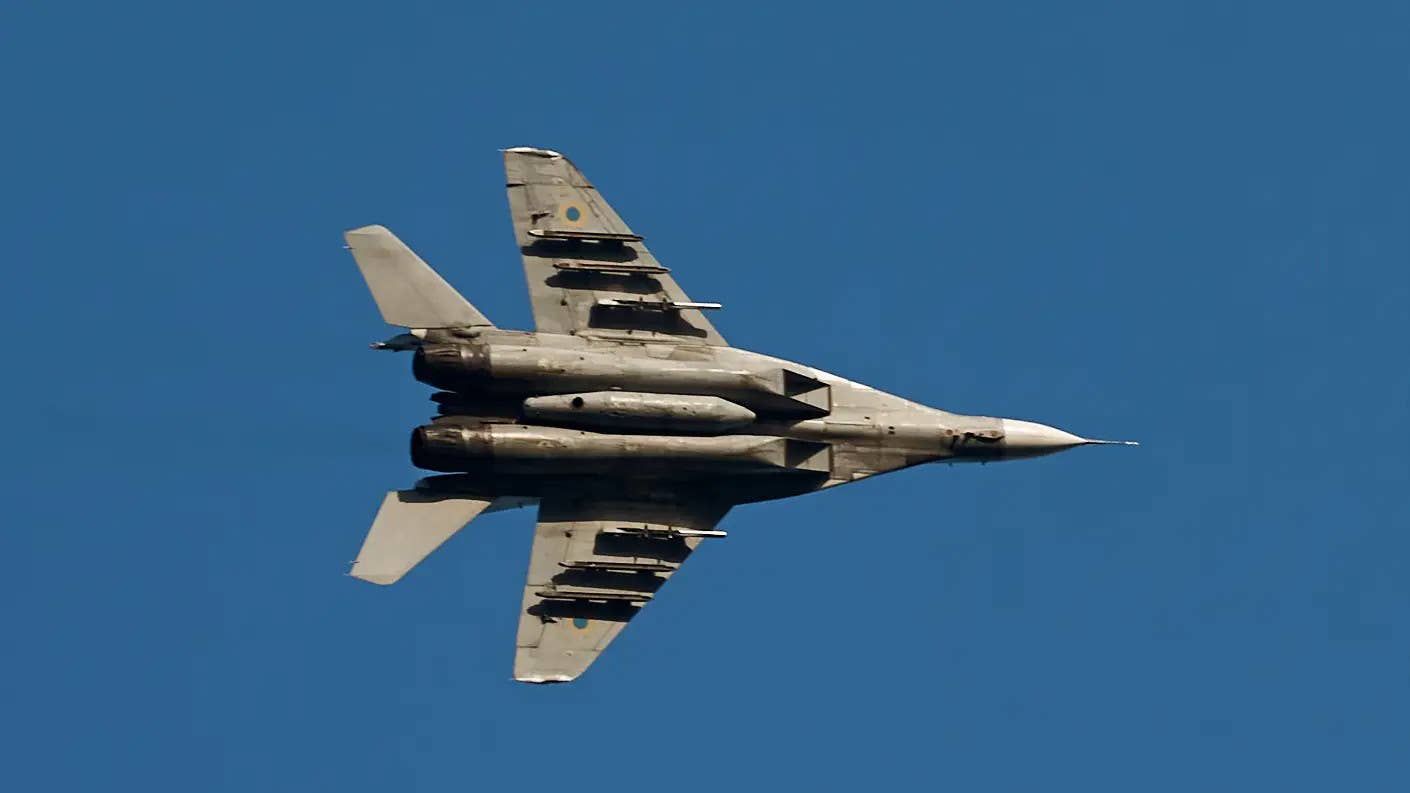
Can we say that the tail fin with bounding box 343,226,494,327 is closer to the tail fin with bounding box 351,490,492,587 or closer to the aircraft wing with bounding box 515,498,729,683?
the tail fin with bounding box 351,490,492,587

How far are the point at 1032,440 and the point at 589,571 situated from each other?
33.3 feet

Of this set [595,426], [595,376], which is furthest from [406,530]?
[595,376]

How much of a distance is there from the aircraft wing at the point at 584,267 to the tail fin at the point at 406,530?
13.9 feet

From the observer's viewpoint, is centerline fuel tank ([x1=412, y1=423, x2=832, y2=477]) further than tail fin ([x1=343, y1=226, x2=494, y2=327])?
No

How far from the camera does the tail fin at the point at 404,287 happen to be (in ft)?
149

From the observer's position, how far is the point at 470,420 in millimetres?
44844

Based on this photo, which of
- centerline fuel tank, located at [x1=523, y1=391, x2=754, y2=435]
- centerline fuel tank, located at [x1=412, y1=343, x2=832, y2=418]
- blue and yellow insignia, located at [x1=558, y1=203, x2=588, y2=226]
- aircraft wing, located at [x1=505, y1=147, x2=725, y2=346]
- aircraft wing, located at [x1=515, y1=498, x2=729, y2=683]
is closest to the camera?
centerline fuel tank, located at [x1=412, y1=343, x2=832, y2=418]

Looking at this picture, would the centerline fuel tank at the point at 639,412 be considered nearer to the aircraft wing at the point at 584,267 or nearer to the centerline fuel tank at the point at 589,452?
the centerline fuel tank at the point at 589,452

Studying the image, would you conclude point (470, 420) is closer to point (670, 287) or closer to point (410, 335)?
point (410, 335)

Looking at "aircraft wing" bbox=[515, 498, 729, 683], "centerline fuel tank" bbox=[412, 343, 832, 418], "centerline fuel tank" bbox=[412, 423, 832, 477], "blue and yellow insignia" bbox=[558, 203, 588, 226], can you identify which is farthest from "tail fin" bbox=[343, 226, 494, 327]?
"aircraft wing" bbox=[515, 498, 729, 683]

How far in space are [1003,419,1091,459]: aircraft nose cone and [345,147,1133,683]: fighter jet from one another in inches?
1.6

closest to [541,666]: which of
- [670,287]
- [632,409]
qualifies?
[632,409]

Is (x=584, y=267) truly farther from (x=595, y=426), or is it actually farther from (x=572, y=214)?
(x=595, y=426)

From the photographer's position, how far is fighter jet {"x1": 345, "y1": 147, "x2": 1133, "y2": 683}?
147ft
